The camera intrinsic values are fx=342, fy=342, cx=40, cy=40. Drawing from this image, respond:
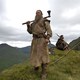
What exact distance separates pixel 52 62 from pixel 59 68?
1.20m

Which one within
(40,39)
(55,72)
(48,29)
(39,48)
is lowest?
(55,72)

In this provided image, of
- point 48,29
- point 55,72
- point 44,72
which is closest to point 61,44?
point 55,72

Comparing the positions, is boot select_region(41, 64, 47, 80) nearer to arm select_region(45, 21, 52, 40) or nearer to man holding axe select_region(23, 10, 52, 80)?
man holding axe select_region(23, 10, 52, 80)

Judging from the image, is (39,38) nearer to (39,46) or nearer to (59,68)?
(39,46)

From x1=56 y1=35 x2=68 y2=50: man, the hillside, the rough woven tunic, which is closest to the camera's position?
the rough woven tunic

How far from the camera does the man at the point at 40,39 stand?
1681 centimetres

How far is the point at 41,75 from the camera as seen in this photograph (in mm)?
17250

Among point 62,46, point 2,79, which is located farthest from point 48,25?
point 62,46

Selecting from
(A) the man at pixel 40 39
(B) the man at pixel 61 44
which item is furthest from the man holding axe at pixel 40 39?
(B) the man at pixel 61 44

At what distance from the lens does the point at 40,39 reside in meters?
17.0

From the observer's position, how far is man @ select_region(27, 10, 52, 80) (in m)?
16.8

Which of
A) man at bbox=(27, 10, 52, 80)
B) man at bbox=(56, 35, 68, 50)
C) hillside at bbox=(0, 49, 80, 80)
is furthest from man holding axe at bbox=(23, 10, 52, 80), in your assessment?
man at bbox=(56, 35, 68, 50)

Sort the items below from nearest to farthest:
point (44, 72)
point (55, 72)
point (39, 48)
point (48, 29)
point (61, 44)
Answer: point (48, 29) < point (39, 48) < point (44, 72) < point (55, 72) < point (61, 44)

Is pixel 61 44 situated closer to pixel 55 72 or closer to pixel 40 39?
pixel 55 72
